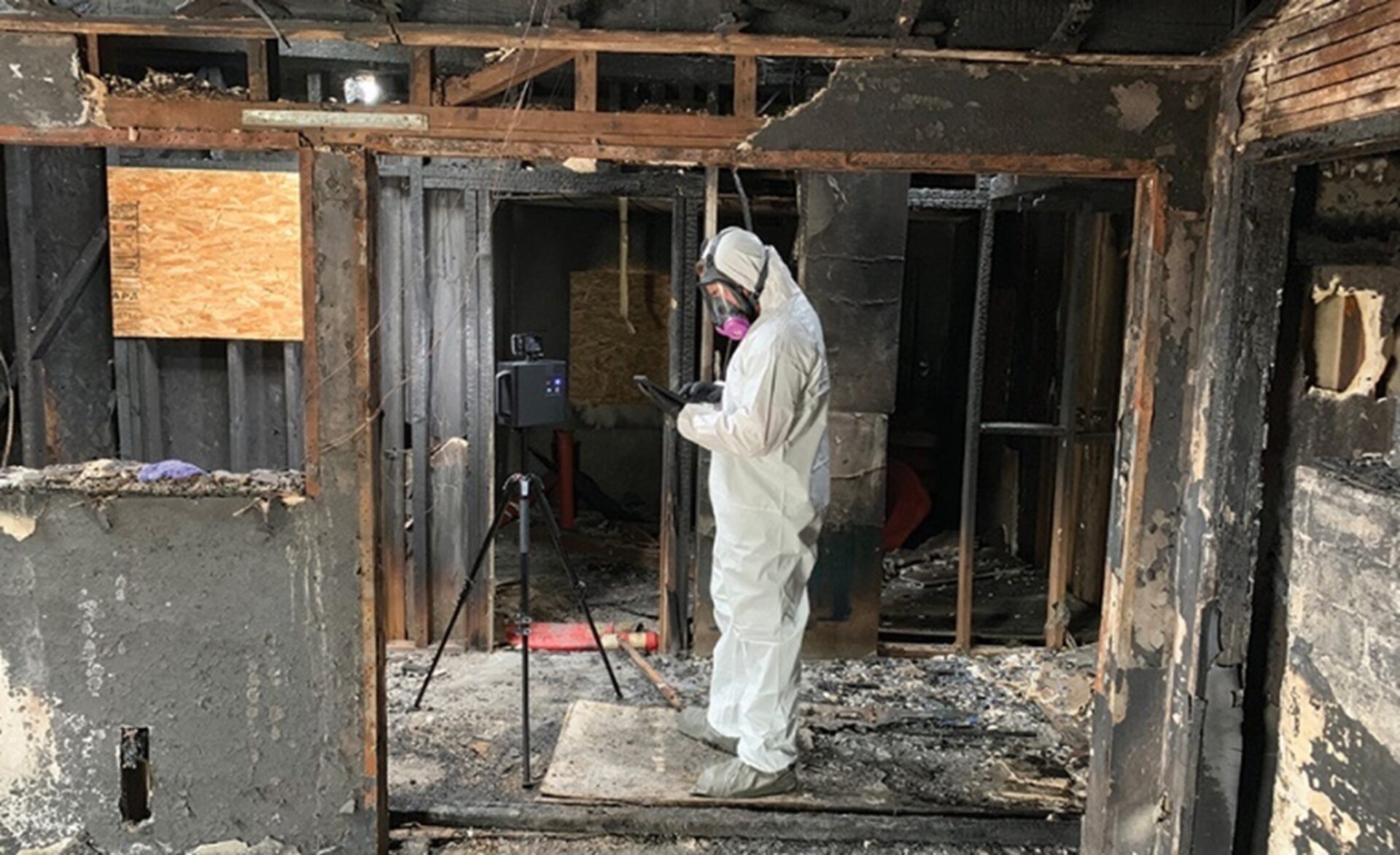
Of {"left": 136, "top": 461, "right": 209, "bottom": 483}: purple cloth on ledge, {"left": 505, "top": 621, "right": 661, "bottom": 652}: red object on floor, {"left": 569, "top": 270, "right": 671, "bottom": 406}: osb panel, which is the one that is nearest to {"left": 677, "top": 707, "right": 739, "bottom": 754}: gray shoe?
{"left": 505, "top": 621, "right": 661, "bottom": 652}: red object on floor

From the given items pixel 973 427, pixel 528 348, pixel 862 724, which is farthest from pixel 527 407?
pixel 973 427

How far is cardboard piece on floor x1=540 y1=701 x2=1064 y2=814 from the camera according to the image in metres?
2.90

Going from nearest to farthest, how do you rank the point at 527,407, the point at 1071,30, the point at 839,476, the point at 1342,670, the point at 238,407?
the point at 1342,670, the point at 1071,30, the point at 527,407, the point at 238,407, the point at 839,476

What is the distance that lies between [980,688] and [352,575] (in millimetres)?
2586

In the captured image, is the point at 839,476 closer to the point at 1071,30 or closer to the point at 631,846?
the point at 631,846

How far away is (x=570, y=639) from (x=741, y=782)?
1.45 m

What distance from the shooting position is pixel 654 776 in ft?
9.98

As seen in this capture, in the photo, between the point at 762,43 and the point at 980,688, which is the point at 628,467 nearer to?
the point at 980,688

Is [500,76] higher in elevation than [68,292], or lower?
higher

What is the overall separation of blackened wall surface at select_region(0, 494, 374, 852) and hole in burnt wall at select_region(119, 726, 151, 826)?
20mm

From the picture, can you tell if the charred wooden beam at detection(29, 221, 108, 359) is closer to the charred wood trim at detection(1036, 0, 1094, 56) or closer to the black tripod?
the black tripod

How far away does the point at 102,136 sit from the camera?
2.13m

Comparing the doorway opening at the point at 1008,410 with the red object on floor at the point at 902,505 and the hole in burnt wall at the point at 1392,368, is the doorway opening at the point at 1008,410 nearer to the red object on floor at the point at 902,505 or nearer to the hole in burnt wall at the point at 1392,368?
the red object on floor at the point at 902,505

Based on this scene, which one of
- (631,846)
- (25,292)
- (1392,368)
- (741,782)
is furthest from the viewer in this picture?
(25,292)
